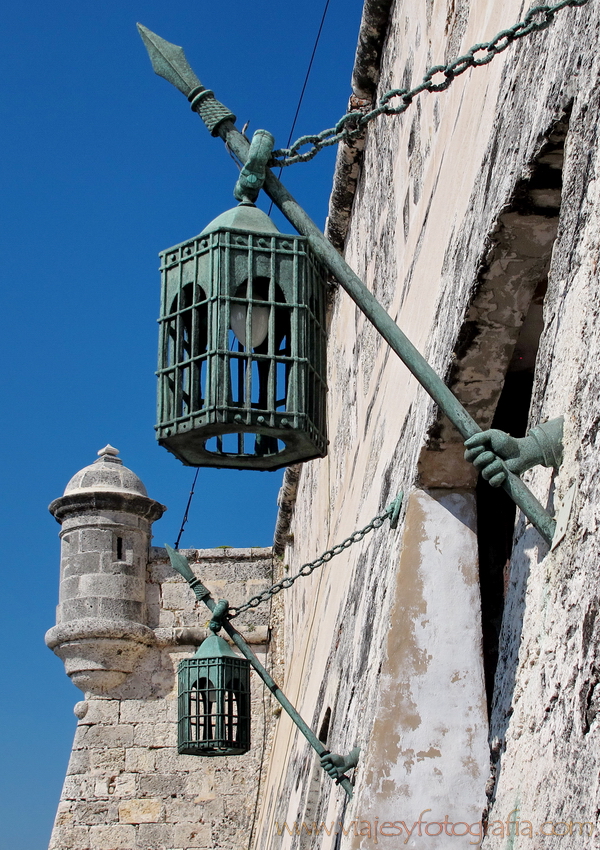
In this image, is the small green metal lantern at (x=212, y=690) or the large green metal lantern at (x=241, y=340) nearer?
the large green metal lantern at (x=241, y=340)

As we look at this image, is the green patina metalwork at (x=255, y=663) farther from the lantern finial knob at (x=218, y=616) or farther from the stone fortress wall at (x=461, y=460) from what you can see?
the stone fortress wall at (x=461, y=460)

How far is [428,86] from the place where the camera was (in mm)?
2254

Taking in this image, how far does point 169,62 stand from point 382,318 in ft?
2.71

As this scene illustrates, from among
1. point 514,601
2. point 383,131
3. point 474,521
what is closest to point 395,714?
point 474,521

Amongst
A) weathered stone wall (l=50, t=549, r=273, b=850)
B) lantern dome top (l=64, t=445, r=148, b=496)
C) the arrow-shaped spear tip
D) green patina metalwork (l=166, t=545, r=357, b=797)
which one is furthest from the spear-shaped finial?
lantern dome top (l=64, t=445, r=148, b=496)

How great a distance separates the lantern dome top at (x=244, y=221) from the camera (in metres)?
2.28

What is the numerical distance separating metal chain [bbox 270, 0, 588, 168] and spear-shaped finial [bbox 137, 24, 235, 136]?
0.20 meters

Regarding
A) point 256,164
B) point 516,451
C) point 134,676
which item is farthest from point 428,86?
point 134,676

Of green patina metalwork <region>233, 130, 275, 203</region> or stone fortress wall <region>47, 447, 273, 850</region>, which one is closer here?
green patina metalwork <region>233, 130, 275, 203</region>

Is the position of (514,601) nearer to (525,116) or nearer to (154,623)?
(525,116)

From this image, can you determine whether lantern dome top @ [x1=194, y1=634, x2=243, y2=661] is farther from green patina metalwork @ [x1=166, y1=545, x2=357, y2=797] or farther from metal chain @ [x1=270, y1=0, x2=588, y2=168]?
metal chain @ [x1=270, y1=0, x2=588, y2=168]

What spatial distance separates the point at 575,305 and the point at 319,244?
563mm

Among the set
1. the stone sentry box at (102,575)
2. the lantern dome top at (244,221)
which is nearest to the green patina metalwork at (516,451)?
the lantern dome top at (244,221)

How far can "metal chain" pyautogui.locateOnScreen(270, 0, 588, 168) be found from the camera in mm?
2145
